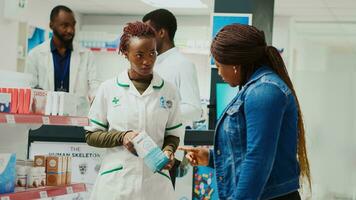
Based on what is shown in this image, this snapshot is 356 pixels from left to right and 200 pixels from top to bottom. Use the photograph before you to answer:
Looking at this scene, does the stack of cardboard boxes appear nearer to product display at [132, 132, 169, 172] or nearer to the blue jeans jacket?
product display at [132, 132, 169, 172]

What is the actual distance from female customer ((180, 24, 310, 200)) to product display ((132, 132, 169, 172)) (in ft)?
1.35

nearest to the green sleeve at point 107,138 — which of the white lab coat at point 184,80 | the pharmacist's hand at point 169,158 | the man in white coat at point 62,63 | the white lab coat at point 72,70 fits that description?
the pharmacist's hand at point 169,158

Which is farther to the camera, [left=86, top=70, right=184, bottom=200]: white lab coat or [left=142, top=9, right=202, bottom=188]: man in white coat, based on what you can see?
[left=142, top=9, right=202, bottom=188]: man in white coat

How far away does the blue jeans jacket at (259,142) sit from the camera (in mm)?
2045

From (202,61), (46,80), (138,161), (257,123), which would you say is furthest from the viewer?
(202,61)

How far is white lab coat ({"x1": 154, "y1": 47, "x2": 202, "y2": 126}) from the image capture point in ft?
11.5

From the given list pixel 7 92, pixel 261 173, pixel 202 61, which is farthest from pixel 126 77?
pixel 202 61

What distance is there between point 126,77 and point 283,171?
3.38ft

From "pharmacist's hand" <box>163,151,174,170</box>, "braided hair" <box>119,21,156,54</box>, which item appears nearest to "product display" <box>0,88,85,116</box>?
"braided hair" <box>119,21,156,54</box>

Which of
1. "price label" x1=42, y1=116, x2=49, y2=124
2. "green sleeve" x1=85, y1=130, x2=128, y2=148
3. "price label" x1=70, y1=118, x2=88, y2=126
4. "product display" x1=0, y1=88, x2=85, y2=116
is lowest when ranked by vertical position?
"green sleeve" x1=85, y1=130, x2=128, y2=148

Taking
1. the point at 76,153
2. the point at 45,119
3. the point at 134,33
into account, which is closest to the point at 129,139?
the point at 134,33

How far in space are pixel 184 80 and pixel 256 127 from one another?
4.96ft

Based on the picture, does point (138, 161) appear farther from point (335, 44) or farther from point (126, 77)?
point (335, 44)

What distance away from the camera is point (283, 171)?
215cm
